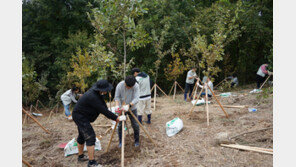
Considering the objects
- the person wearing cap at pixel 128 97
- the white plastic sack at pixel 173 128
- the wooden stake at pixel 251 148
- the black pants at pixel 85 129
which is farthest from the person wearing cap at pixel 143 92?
the wooden stake at pixel 251 148

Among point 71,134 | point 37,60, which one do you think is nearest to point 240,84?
point 71,134

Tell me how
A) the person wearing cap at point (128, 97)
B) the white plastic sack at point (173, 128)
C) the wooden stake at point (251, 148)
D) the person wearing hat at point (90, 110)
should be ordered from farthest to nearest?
the white plastic sack at point (173, 128)
the person wearing cap at point (128, 97)
the wooden stake at point (251, 148)
the person wearing hat at point (90, 110)

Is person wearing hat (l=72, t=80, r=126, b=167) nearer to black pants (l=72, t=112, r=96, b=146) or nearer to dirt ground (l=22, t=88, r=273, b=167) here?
black pants (l=72, t=112, r=96, b=146)

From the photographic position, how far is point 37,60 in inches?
498

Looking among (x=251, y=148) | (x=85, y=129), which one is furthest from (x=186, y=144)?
(x=85, y=129)

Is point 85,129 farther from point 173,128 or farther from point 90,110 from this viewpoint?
point 173,128

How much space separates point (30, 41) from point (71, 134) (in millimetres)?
10554

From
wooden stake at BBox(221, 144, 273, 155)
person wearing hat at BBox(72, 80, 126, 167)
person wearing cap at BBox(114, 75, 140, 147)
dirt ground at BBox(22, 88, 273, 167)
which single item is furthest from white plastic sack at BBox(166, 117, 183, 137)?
person wearing hat at BBox(72, 80, 126, 167)

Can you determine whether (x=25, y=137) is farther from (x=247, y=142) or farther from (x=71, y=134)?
(x=247, y=142)

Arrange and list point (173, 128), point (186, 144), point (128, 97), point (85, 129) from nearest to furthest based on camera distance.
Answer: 1. point (85, 129)
2. point (128, 97)
3. point (186, 144)
4. point (173, 128)

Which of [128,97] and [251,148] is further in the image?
[128,97]

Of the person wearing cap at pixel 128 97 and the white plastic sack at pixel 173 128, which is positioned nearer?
the person wearing cap at pixel 128 97

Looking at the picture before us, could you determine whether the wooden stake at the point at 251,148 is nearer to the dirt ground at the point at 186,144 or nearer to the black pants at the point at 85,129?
the dirt ground at the point at 186,144

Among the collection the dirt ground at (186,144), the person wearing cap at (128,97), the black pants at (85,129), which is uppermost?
the person wearing cap at (128,97)
